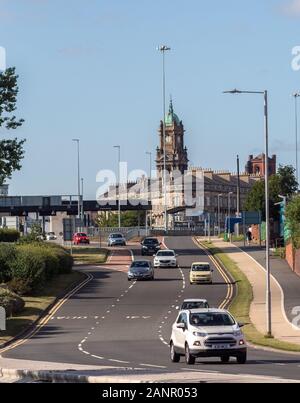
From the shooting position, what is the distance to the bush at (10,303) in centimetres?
5428

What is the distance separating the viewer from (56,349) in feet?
135

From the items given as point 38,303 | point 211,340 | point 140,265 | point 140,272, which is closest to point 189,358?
point 211,340

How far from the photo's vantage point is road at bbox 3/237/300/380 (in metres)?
33.0

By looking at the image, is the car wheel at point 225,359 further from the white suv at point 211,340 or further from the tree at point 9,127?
the tree at point 9,127

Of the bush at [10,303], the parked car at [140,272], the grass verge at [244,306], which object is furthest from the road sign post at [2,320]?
the parked car at [140,272]

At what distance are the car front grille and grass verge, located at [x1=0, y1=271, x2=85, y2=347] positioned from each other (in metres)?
15.6

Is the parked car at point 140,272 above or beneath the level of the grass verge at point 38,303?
above

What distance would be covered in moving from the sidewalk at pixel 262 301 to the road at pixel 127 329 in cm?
217

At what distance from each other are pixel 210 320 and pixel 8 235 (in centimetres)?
7164

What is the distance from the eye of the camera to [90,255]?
9669cm

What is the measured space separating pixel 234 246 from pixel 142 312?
50.0 metres

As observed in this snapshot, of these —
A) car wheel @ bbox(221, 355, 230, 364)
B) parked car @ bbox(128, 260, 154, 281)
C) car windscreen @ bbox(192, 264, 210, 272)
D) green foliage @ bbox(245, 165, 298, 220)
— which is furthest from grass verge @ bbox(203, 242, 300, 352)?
green foliage @ bbox(245, 165, 298, 220)

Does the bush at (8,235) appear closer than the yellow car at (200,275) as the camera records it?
No
